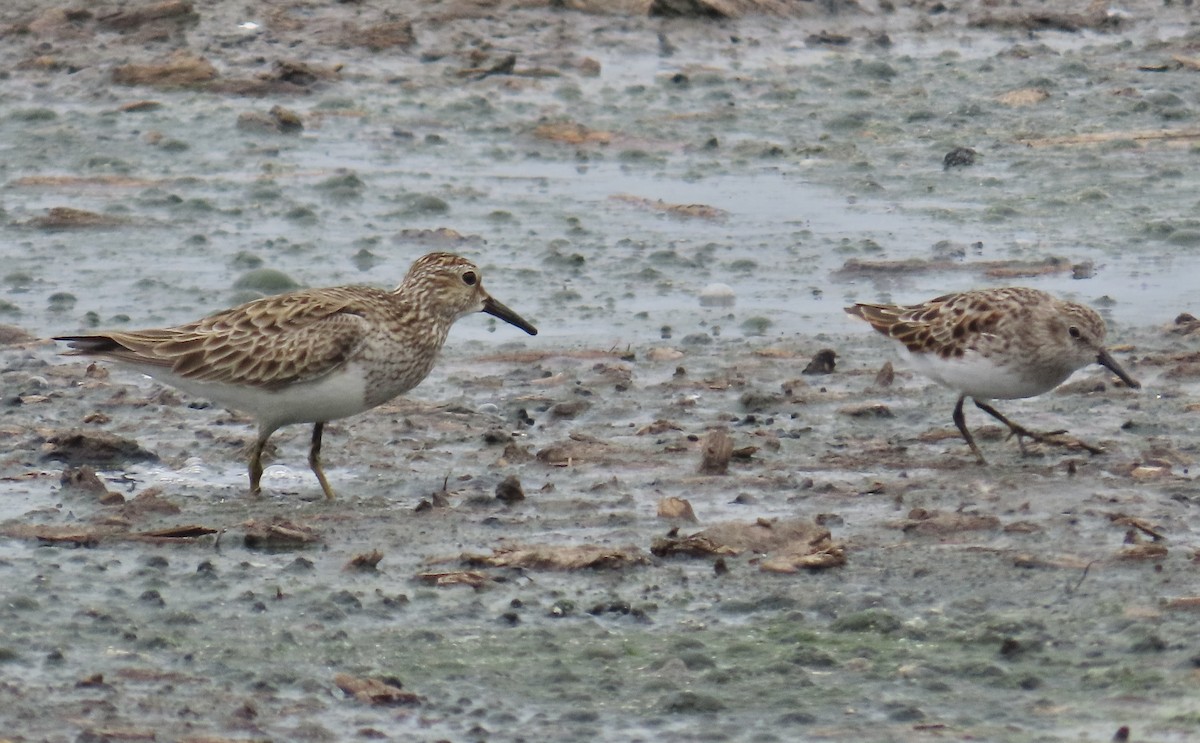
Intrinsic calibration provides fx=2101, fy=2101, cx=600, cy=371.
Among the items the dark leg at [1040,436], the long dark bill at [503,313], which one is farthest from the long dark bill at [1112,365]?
the long dark bill at [503,313]

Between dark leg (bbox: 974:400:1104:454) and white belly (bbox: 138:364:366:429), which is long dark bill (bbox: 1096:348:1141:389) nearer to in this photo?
dark leg (bbox: 974:400:1104:454)

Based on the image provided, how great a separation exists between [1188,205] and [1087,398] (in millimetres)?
3812

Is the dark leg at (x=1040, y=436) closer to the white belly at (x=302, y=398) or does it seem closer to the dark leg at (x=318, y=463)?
the white belly at (x=302, y=398)

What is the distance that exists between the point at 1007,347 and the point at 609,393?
2.15 m

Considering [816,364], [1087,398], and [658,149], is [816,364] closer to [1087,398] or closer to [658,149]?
[1087,398]

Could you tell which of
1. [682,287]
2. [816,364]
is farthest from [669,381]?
[682,287]

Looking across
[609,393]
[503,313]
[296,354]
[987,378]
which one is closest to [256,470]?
[296,354]

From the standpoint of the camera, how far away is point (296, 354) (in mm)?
9148

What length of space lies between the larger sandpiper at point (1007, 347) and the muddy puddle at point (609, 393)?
1.01ft

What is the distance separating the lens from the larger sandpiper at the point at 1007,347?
948cm

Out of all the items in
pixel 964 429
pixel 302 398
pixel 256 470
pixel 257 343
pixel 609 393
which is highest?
pixel 257 343

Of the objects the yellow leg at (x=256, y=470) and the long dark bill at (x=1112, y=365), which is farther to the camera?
the long dark bill at (x=1112, y=365)

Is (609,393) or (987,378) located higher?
(987,378)

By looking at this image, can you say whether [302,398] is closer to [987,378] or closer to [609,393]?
[609,393]
